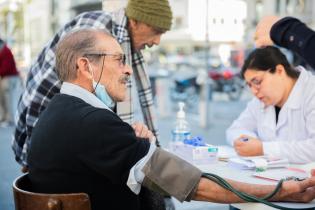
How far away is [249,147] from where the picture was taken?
8.95 feet

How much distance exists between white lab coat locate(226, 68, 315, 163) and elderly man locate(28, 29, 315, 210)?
2.84 ft

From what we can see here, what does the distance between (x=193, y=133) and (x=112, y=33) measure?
6.03 m

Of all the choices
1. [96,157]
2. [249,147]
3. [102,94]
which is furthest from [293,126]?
[96,157]

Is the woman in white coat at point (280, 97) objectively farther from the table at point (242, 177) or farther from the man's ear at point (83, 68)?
the man's ear at point (83, 68)

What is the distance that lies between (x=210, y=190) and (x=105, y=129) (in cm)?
43

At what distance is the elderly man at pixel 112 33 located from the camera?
258 cm

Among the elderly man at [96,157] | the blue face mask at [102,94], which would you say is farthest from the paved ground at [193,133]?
the elderly man at [96,157]

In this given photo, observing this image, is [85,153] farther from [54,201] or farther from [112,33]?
[112,33]

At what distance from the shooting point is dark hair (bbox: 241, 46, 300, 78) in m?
2.81

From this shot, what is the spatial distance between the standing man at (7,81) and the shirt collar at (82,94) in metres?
7.02

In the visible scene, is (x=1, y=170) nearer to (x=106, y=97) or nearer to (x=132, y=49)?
(x=132, y=49)

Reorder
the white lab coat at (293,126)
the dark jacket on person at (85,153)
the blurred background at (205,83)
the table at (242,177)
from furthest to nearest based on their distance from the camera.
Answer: the blurred background at (205,83)
the white lab coat at (293,126)
the table at (242,177)
the dark jacket on person at (85,153)

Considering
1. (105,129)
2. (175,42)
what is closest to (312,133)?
(105,129)

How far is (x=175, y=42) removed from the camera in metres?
35.6
